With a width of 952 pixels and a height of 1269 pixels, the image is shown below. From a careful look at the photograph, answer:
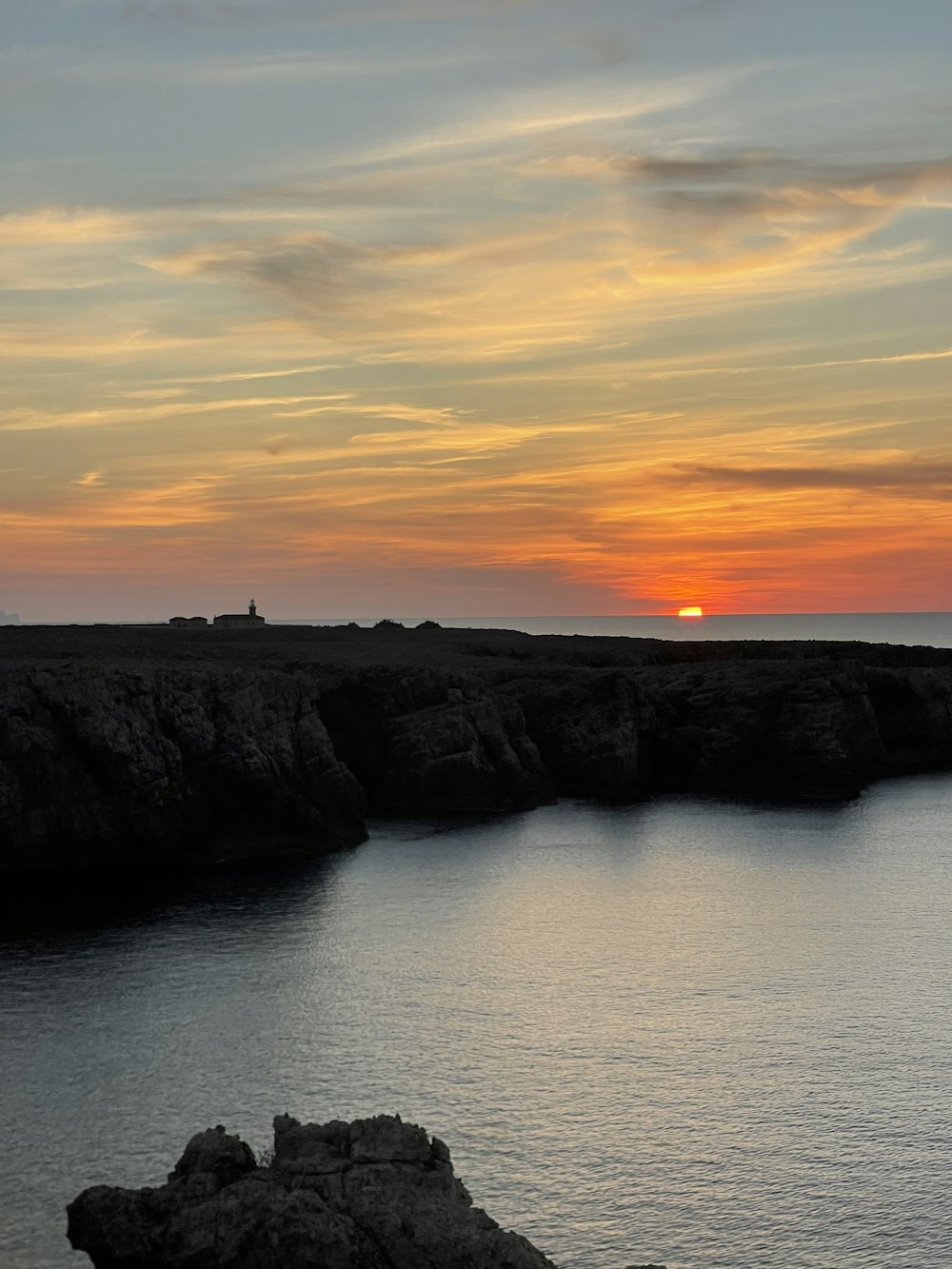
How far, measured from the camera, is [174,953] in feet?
156

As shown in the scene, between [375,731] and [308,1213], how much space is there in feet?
207

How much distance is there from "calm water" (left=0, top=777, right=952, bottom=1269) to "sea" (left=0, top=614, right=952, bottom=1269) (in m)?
0.11

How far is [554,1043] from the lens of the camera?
124 feet

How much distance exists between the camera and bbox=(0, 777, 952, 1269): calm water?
28.1 meters

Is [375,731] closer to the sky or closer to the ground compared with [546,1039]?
closer to the sky

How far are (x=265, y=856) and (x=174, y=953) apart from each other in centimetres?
1807

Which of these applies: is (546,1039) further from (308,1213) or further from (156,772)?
(156,772)

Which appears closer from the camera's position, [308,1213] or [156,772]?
Answer: [308,1213]

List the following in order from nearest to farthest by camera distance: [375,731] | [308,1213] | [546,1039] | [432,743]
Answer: [308,1213] → [546,1039] → [432,743] → [375,731]

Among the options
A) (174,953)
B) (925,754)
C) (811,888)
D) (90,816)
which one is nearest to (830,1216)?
(174,953)

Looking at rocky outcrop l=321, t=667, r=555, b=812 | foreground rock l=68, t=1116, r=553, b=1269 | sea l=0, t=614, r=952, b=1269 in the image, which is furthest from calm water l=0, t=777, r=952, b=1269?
rocky outcrop l=321, t=667, r=555, b=812

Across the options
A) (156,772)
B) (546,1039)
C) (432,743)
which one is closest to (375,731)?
(432,743)

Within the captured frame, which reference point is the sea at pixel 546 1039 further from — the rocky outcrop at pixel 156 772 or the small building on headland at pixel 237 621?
the small building on headland at pixel 237 621

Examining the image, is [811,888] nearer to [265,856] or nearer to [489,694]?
[265,856]
